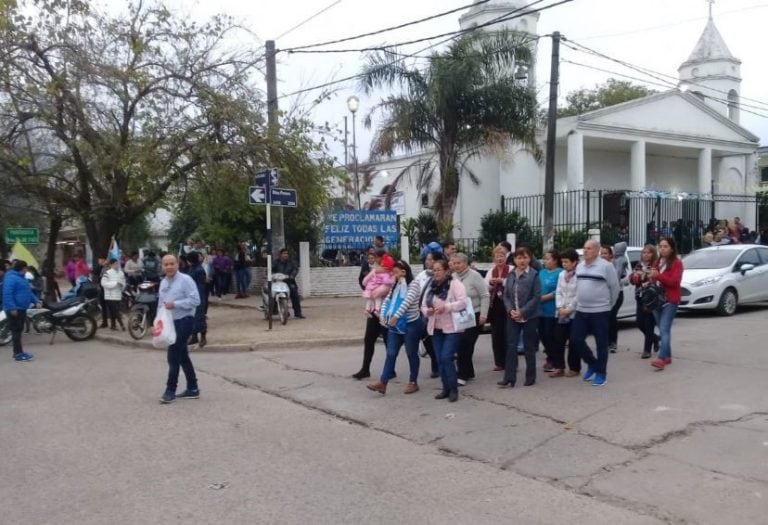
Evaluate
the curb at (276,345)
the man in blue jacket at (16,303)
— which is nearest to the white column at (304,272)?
the curb at (276,345)

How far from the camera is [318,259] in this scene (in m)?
20.8

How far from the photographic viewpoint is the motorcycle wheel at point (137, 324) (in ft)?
44.0

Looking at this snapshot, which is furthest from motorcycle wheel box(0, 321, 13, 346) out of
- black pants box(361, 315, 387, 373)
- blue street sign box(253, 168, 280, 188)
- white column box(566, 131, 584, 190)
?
white column box(566, 131, 584, 190)

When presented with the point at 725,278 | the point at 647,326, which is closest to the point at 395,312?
the point at 647,326

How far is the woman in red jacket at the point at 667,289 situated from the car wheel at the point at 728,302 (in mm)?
5849

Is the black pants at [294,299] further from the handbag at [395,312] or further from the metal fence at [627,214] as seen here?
the metal fence at [627,214]

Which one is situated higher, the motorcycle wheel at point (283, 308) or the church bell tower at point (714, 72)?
the church bell tower at point (714, 72)

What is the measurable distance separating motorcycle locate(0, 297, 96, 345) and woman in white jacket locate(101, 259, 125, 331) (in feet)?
1.91

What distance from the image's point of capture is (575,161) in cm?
2519

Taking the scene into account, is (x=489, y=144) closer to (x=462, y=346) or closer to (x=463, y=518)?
(x=462, y=346)

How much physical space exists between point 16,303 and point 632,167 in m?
22.9

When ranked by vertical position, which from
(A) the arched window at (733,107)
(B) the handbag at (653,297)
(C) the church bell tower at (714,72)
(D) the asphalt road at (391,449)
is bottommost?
(D) the asphalt road at (391,449)

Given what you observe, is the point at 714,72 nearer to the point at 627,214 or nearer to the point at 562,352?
the point at 627,214

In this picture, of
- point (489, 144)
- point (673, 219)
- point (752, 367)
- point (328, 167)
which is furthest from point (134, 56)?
point (673, 219)
